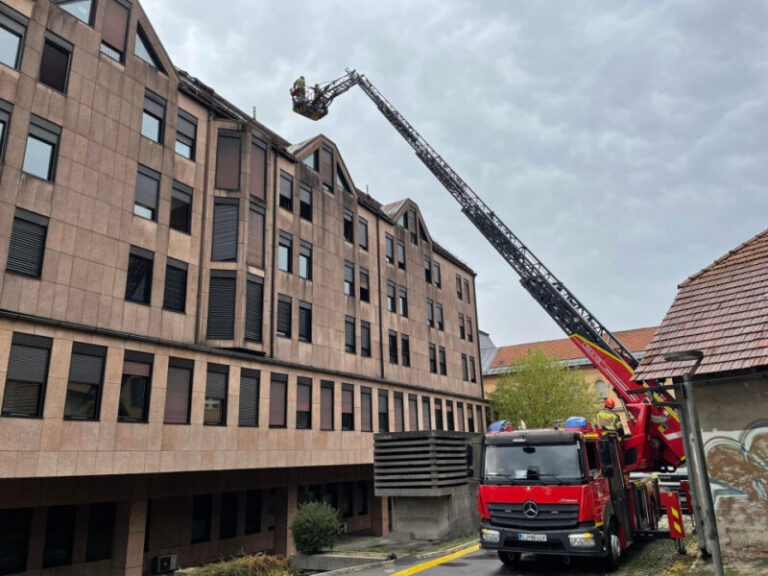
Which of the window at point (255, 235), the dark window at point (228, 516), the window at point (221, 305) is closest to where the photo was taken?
the window at point (221, 305)

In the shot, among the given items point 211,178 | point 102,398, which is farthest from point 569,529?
point 211,178

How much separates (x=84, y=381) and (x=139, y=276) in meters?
4.24

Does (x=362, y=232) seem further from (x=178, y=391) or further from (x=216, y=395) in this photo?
(x=178, y=391)

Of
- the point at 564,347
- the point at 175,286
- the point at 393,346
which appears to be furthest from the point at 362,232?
the point at 564,347

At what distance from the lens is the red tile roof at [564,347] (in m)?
68.6

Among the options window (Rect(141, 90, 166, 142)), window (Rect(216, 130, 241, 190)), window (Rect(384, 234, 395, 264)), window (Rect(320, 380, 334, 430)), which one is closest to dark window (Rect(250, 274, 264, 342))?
window (Rect(216, 130, 241, 190))

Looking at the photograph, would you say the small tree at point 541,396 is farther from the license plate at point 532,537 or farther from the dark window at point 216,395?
the license plate at point 532,537

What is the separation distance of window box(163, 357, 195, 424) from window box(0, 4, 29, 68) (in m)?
10.8

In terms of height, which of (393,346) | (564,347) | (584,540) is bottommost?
(584,540)

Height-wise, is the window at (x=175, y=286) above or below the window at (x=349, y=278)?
below

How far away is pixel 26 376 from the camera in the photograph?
16.6 metres

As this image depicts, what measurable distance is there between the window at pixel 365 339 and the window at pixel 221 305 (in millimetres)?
10004

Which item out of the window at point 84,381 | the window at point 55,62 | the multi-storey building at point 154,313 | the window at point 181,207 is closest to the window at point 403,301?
the multi-storey building at point 154,313

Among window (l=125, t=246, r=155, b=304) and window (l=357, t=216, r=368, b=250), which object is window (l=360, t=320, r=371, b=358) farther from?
window (l=125, t=246, r=155, b=304)
